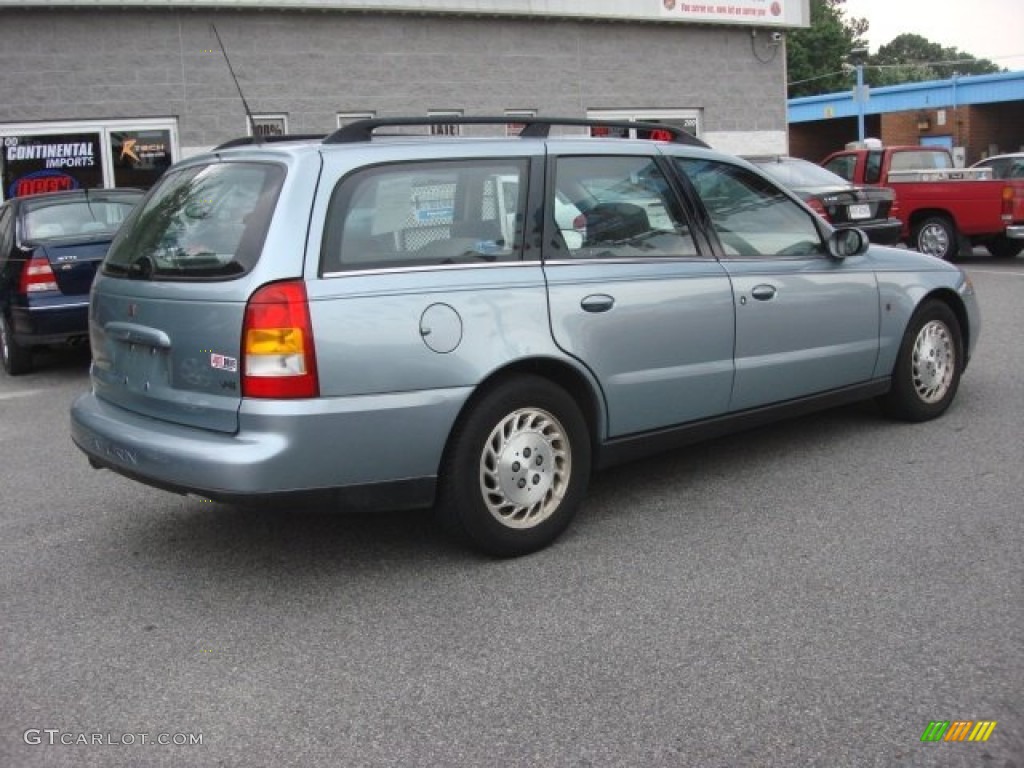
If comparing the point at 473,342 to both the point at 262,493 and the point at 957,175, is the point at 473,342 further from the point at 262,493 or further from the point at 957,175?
the point at 957,175

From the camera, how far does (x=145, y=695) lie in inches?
134

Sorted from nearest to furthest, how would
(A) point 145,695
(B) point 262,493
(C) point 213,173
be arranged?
(A) point 145,695 < (B) point 262,493 < (C) point 213,173

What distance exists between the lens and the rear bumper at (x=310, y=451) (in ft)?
12.8

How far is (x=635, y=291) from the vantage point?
482cm

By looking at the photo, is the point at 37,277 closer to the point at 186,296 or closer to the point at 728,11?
the point at 186,296

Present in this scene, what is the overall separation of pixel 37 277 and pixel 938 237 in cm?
1259

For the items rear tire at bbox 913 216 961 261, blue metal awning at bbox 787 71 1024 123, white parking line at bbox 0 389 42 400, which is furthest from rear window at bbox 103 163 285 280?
blue metal awning at bbox 787 71 1024 123

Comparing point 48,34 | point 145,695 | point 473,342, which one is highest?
point 48,34

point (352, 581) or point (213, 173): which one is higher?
point (213, 173)

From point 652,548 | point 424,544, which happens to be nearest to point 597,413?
point 652,548

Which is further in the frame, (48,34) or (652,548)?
(48,34)

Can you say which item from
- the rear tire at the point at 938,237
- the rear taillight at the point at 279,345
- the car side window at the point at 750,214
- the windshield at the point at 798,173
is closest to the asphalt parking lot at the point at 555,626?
the rear taillight at the point at 279,345

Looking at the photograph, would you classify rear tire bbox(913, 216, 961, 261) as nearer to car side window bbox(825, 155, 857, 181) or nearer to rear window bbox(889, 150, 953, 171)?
rear window bbox(889, 150, 953, 171)

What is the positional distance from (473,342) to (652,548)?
46.7 inches
